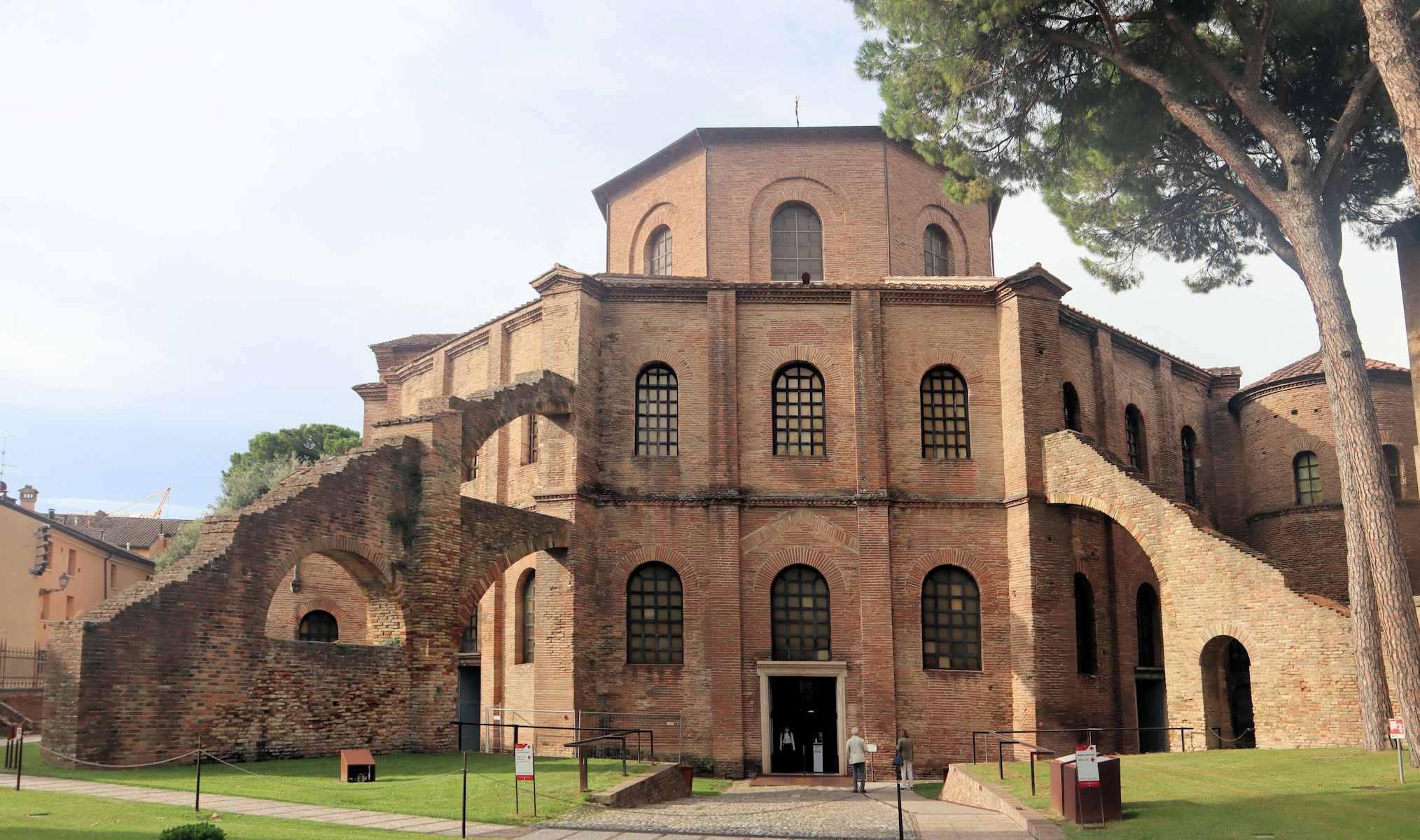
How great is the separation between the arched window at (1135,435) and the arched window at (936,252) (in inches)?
216

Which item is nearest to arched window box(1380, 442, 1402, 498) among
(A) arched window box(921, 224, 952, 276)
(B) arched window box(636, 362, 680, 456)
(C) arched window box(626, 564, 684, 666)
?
(A) arched window box(921, 224, 952, 276)

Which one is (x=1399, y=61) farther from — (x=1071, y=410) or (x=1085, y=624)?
(x=1085, y=624)

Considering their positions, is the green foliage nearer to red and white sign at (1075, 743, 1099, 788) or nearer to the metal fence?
red and white sign at (1075, 743, 1099, 788)

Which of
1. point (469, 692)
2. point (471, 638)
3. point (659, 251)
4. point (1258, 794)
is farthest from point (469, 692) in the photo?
point (1258, 794)

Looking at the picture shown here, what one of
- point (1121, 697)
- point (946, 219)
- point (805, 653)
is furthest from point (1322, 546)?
point (805, 653)

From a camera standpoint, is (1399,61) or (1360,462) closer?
(1399,61)

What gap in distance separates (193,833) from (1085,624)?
19.1 m

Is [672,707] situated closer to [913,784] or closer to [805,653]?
[805,653]

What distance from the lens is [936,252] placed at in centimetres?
2822

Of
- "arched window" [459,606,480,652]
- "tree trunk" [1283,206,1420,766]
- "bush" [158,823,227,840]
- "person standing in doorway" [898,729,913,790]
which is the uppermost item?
"tree trunk" [1283,206,1420,766]

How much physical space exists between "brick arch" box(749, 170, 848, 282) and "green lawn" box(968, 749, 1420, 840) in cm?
1296

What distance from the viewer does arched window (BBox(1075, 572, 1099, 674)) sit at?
23.2 metres

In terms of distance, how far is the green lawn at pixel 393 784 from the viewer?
13.4 m

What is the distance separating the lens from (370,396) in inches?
1213
